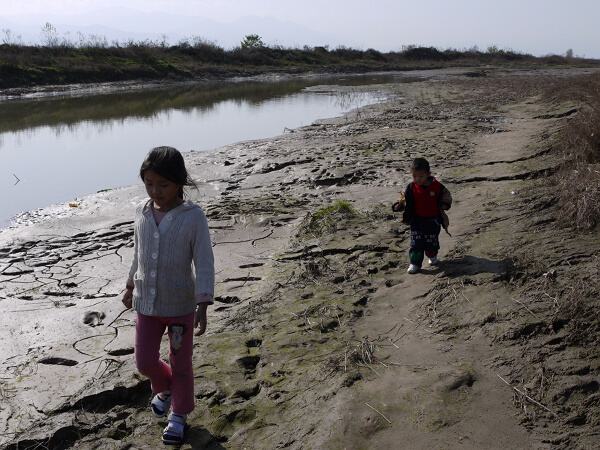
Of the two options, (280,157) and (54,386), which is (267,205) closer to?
(280,157)

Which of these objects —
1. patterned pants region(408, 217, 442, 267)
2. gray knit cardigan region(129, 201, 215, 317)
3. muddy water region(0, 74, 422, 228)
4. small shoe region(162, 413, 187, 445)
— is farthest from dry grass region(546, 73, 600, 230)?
muddy water region(0, 74, 422, 228)

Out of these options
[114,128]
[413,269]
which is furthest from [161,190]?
[114,128]

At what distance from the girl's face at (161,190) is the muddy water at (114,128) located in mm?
5736

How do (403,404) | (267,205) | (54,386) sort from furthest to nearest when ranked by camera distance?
(267,205)
(54,386)
(403,404)

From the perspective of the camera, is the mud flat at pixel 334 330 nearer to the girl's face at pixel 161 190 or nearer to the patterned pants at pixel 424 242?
the patterned pants at pixel 424 242

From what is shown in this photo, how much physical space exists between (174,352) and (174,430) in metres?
0.37

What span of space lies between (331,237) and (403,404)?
317 cm

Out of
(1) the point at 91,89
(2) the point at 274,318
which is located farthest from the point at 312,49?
(2) the point at 274,318

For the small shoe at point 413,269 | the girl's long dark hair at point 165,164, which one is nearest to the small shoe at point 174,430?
the girl's long dark hair at point 165,164

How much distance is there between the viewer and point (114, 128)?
15.2 meters

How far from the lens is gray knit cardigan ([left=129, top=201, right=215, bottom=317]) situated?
2.74m

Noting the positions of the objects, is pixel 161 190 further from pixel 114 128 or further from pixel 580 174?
pixel 114 128

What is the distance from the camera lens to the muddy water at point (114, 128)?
32.2ft

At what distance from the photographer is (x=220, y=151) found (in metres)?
11.6
